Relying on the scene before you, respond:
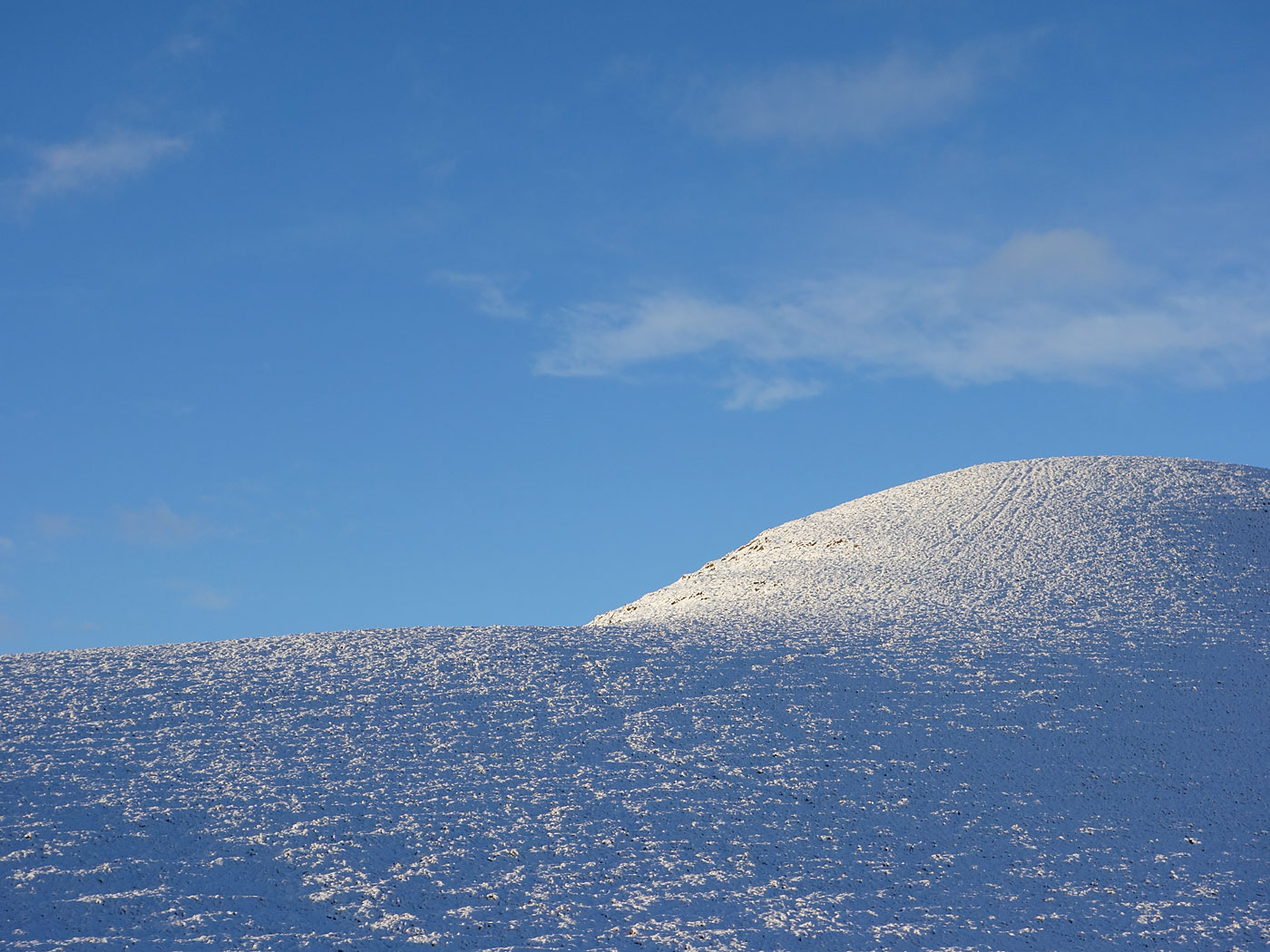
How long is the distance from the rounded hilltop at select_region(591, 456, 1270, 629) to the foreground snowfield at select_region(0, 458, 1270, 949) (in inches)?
11.1

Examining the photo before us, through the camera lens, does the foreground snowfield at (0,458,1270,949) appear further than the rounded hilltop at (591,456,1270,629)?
No

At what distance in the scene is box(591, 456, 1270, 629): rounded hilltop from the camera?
20297mm

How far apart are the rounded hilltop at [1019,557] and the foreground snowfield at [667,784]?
0.28 m

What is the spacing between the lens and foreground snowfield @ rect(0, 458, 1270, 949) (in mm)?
10156

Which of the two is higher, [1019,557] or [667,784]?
[1019,557]

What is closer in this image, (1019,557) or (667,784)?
(667,784)

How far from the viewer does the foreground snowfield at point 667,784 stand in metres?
10.2

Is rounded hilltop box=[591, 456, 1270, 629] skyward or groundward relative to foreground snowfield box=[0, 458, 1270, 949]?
skyward

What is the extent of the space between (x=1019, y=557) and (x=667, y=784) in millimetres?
13396

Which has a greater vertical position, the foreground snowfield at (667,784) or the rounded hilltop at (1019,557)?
the rounded hilltop at (1019,557)

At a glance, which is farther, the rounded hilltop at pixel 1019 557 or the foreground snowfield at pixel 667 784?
the rounded hilltop at pixel 1019 557

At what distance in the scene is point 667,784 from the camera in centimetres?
1262

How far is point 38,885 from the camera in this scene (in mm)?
9984

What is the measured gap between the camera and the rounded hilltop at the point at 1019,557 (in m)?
20.3
